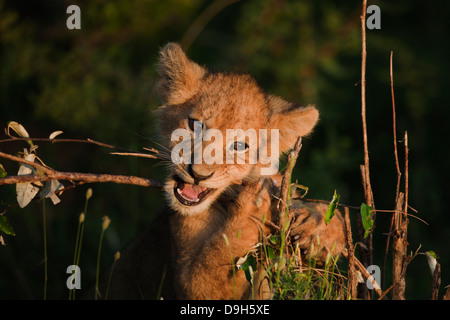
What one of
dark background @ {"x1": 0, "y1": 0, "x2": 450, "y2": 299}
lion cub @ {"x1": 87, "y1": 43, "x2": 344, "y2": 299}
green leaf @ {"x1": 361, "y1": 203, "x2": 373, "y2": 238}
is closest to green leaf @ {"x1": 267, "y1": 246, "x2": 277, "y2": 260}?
lion cub @ {"x1": 87, "y1": 43, "x2": 344, "y2": 299}

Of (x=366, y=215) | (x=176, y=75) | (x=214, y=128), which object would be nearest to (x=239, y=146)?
(x=214, y=128)

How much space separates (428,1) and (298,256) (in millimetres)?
5817

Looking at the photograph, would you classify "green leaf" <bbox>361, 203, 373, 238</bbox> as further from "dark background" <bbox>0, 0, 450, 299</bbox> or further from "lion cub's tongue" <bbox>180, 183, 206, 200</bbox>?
"dark background" <bbox>0, 0, 450, 299</bbox>

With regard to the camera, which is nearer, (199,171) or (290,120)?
(199,171)

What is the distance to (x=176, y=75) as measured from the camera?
4168 mm

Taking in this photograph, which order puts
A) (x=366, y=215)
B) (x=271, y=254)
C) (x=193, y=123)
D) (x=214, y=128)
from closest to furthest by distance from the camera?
1. (x=366, y=215)
2. (x=271, y=254)
3. (x=214, y=128)
4. (x=193, y=123)

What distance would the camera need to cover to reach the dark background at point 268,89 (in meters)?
6.68

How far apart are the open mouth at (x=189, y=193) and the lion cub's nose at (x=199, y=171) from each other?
170 mm

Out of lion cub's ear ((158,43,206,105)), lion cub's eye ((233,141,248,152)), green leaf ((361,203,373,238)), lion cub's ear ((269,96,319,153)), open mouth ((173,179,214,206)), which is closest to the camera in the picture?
green leaf ((361,203,373,238))

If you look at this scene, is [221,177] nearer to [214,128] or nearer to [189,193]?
[189,193]

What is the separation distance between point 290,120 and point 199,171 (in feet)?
2.72

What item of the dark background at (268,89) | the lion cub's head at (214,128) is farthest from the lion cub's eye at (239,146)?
the dark background at (268,89)

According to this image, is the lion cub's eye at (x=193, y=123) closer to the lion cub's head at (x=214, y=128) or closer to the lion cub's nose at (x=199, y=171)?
the lion cub's head at (x=214, y=128)

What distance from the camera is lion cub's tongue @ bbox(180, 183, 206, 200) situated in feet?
11.7
